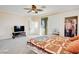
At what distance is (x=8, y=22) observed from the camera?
1224mm

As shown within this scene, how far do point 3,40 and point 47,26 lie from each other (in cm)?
64

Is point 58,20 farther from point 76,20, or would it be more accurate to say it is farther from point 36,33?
point 36,33

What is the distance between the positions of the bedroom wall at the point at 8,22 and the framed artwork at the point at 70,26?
1.82 ft

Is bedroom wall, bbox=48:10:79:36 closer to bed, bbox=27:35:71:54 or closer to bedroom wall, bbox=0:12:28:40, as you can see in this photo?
bed, bbox=27:35:71:54

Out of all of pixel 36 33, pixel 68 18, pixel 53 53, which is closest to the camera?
pixel 53 53

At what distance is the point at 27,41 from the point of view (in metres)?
1.36

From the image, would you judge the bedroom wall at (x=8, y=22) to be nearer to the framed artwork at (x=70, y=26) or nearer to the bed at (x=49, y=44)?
the bed at (x=49, y=44)

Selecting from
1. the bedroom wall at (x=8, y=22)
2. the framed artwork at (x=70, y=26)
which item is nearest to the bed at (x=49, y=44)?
the framed artwork at (x=70, y=26)

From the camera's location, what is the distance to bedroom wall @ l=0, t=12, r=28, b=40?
116 centimetres

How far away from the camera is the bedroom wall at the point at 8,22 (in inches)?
45.5

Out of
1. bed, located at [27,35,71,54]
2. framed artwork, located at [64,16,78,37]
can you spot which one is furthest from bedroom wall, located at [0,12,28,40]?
framed artwork, located at [64,16,78,37]

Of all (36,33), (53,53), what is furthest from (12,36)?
(53,53)

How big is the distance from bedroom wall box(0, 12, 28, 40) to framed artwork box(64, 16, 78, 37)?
1.82ft
